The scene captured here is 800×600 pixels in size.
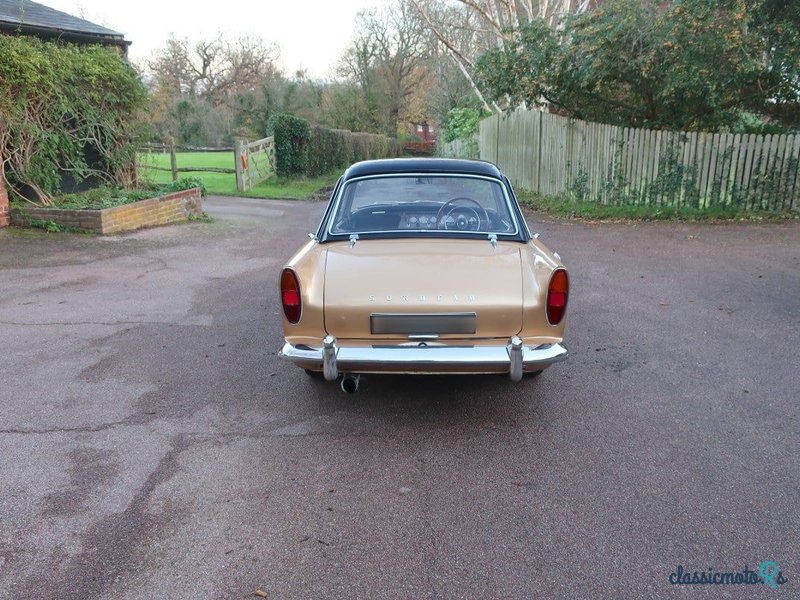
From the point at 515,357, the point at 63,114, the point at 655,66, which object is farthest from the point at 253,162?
the point at 515,357

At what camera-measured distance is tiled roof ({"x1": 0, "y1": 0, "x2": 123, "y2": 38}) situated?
35.9 ft

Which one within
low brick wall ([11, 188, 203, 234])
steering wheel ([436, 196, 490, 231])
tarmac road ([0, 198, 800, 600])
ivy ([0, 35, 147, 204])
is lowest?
tarmac road ([0, 198, 800, 600])

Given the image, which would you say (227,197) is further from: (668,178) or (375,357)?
(375,357)

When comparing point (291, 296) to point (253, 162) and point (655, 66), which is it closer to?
point (655, 66)

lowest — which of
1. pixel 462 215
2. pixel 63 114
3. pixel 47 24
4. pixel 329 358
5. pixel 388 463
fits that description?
pixel 388 463

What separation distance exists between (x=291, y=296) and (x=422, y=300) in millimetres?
829

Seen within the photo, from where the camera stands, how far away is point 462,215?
4.87 metres

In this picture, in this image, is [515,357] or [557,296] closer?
[515,357]

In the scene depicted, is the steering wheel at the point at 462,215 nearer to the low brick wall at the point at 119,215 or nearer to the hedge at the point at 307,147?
the low brick wall at the point at 119,215

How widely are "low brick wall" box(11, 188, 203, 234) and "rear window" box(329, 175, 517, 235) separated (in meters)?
7.21

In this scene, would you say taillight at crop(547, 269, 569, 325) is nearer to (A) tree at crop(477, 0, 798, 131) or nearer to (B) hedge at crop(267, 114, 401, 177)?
(A) tree at crop(477, 0, 798, 131)

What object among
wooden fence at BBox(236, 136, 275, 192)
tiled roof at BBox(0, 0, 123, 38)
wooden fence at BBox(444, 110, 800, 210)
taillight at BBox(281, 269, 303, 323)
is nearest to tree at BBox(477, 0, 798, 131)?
wooden fence at BBox(444, 110, 800, 210)

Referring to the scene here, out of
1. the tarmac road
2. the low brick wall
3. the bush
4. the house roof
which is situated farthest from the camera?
the bush

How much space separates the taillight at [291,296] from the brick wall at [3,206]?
867 centimetres
